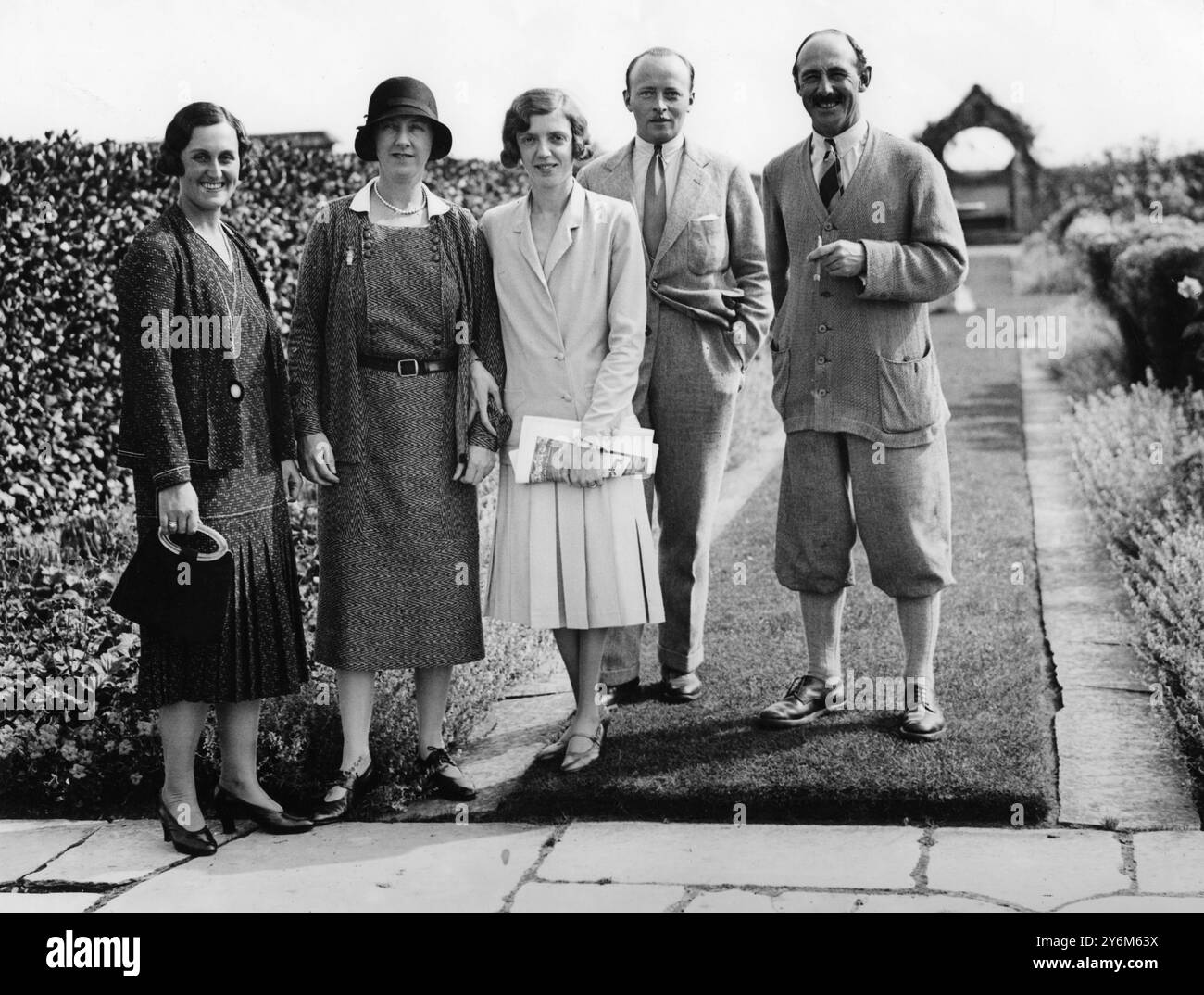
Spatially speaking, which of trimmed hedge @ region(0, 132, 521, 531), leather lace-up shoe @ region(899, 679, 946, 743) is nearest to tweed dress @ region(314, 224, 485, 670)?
leather lace-up shoe @ region(899, 679, 946, 743)

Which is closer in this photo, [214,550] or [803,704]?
[214,550]

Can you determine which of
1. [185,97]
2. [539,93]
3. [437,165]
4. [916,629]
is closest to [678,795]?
[916,629]

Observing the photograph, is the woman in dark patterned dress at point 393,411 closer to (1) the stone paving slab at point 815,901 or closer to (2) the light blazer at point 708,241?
(2) the light blazer at point 708,241

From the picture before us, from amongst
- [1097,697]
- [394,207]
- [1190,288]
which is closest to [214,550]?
[394,207]

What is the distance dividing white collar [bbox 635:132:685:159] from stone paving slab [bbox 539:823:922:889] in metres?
2.14

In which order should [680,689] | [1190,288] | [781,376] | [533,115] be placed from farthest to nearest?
[1190,288] → [680,689] → [781,376] → [533,115]

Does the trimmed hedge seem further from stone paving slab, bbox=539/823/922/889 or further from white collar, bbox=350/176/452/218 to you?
stone paving slab, bbox=539/823/922/889

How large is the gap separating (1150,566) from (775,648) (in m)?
1.66

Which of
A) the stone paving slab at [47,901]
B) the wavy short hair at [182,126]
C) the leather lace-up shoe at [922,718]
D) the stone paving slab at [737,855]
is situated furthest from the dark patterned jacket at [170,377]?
the leather lace-up shoe at [922,718]

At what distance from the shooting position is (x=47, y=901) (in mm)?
3545

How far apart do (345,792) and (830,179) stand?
236cm

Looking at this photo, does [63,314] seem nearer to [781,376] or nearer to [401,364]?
[401,364]

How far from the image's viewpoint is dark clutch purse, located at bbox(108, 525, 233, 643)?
3740mm

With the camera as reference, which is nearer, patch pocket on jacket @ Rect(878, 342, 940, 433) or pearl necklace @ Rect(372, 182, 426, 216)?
pearl necklace @ Rect(372, 182, 426, 216)
